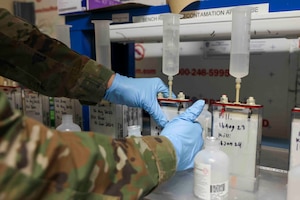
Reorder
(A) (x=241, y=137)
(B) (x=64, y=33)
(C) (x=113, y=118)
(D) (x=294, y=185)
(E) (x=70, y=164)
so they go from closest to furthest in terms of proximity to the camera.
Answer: (E) (x=70, y=164) < (D) (x=294, y=185) < (A) (x=241, y=137) < (C) (x=113, y=118) < (B) (x=64, y=33)

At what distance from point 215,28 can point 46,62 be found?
1.77ft

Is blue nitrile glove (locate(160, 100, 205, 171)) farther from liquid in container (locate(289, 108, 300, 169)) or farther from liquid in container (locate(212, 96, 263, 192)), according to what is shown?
liquid in container (locate(289, 108, 300, 169))

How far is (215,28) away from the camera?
3.20 feet

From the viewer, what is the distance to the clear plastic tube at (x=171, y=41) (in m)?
0.97

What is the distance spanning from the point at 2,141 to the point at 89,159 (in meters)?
0.14

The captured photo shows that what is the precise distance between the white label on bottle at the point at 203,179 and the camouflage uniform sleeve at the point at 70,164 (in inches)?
5.1

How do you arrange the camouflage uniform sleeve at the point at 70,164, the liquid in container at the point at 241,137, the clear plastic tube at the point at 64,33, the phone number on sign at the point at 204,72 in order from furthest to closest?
the phone number on sign at the point at 204,72
the clear plastic tube at the point at 64,33
the liquid in container at the point at 241,137
the camouflage uniform sleeve at the point at 70,164

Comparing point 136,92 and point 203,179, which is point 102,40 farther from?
point 203,179

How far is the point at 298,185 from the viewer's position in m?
0.70

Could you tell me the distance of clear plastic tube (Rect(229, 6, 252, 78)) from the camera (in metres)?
0.86

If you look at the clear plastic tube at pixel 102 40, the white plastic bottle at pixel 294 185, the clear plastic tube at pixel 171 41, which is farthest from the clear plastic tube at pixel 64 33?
the white plastic bottle at pixel 294 185

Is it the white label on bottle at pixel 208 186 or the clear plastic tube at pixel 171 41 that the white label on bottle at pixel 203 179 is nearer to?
the white label on bottle at pixel 208 186

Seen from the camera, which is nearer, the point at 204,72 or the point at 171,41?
the point at 171,41

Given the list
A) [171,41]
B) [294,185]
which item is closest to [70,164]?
[294,185]
